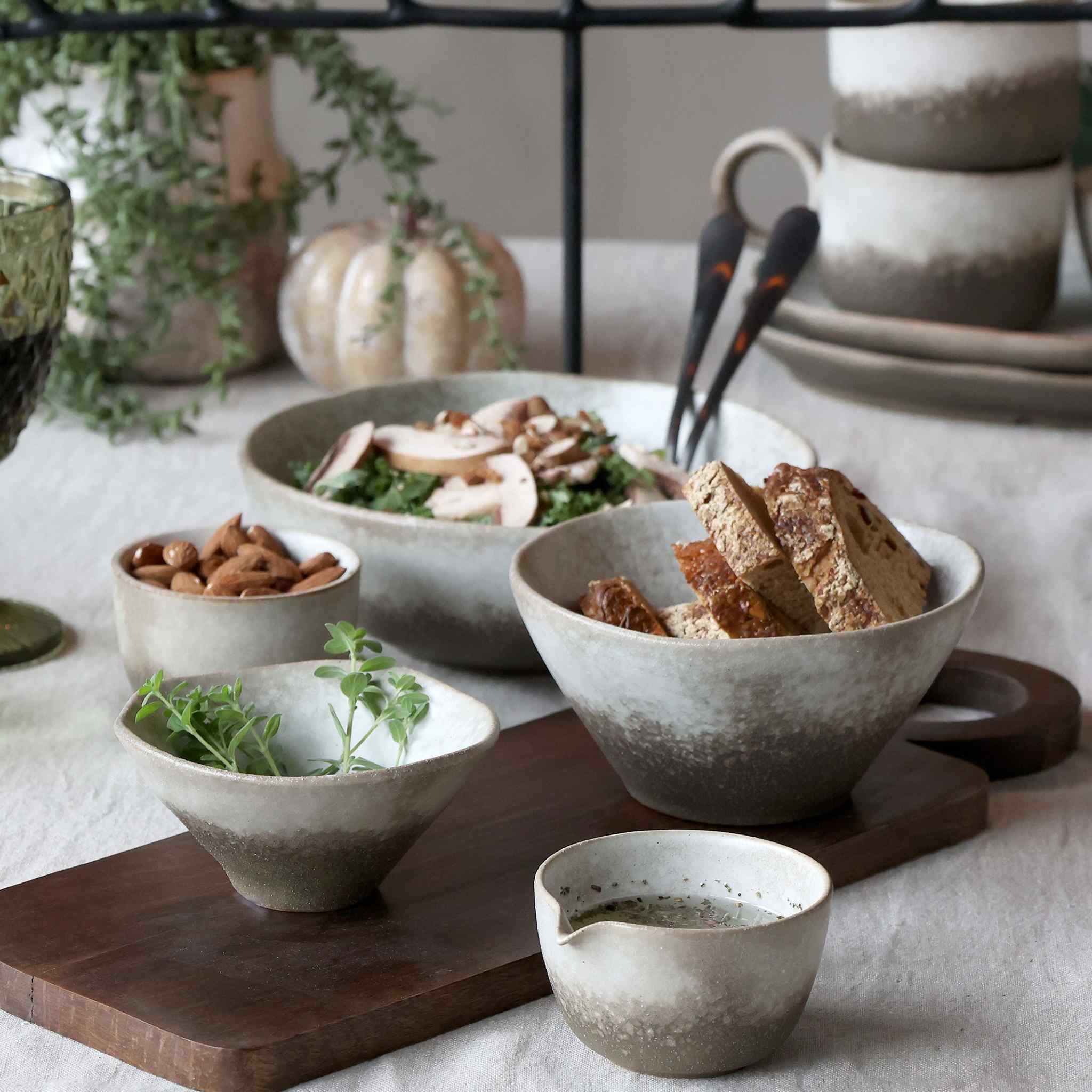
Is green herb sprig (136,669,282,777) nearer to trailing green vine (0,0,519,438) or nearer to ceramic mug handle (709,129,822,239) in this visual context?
trailing green vine (0,0,519,438)

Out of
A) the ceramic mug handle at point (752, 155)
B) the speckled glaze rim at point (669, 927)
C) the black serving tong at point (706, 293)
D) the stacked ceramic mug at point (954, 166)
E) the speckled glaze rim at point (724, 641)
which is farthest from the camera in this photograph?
the ceramic mug handle at point (752, 155)

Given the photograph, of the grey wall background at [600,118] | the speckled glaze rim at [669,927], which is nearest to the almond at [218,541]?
the speckled glaze rim at [669,927]

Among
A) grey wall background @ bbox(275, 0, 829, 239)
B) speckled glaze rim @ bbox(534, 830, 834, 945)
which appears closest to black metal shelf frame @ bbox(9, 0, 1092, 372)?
speckled glaze rim @ bbox(534, 830, 834, 945)

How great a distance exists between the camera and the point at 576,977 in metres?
0.50

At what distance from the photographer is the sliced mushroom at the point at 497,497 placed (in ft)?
2.65

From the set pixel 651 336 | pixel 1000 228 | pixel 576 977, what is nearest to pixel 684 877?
pixel 576 977

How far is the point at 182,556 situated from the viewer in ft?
2.52

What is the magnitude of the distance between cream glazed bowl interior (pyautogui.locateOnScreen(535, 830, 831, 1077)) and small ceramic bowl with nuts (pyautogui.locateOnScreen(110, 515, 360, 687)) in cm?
23

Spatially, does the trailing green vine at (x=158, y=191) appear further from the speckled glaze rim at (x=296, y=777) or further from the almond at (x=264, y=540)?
the speckled glaze rim at (x=296, y=777)

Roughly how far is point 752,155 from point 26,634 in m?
0.71

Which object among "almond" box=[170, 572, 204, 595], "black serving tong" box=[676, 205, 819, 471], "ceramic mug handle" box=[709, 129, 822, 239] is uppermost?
"ceramic mug handle" box=[709, 129, 822, 239]

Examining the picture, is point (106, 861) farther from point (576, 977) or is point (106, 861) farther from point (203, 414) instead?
point (203, 414)

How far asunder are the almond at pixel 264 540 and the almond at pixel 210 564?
0.06ft

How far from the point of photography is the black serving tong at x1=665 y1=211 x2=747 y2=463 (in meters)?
0.95
